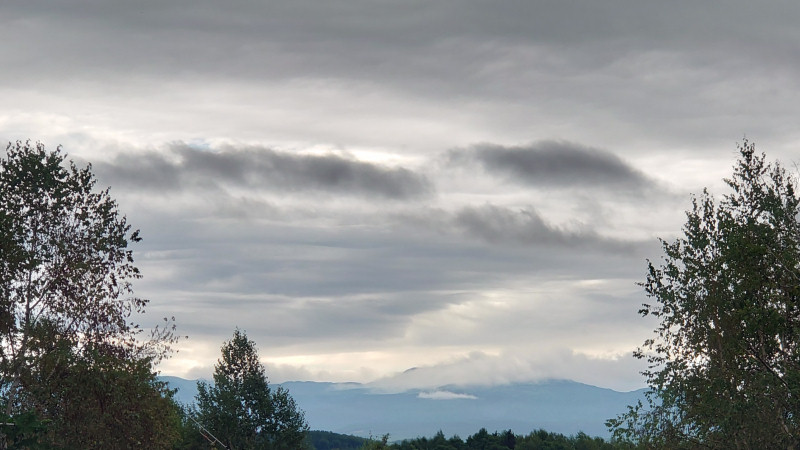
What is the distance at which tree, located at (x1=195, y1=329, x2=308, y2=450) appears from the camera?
4562 inches

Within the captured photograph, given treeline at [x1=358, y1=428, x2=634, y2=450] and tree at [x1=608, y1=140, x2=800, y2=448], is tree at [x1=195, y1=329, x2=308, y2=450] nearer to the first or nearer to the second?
treeline at [x1=358, y1=428, x2=634, y2=450]

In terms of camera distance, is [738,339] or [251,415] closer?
[738,339]

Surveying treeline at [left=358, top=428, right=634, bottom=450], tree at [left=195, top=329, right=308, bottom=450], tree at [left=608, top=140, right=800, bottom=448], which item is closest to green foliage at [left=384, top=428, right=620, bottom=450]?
treeline at [left=358, top=428, right=634, bottom=450]

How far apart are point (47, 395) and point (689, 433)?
107 ft

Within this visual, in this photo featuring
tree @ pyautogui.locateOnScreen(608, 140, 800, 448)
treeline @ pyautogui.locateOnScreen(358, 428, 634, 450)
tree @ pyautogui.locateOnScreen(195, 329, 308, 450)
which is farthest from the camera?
treeline @ pyautogui.locateOnScreen(358, 428, 634, 450)

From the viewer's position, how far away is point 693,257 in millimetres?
56312

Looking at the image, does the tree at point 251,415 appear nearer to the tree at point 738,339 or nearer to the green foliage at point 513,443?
the green foliage at point 513,443

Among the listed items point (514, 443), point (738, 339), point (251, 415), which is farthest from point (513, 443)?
point (738, 339)

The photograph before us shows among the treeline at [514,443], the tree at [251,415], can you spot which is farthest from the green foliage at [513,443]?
the tree at [251,415]

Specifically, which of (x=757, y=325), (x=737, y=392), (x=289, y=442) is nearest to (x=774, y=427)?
(x=737, y=392)

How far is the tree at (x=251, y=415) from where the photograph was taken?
11588cm

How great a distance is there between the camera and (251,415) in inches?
4670

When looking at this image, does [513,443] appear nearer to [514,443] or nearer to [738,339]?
[514,443]

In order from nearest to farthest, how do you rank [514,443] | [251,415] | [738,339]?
[738,339] < [251,415] < [514,443]
